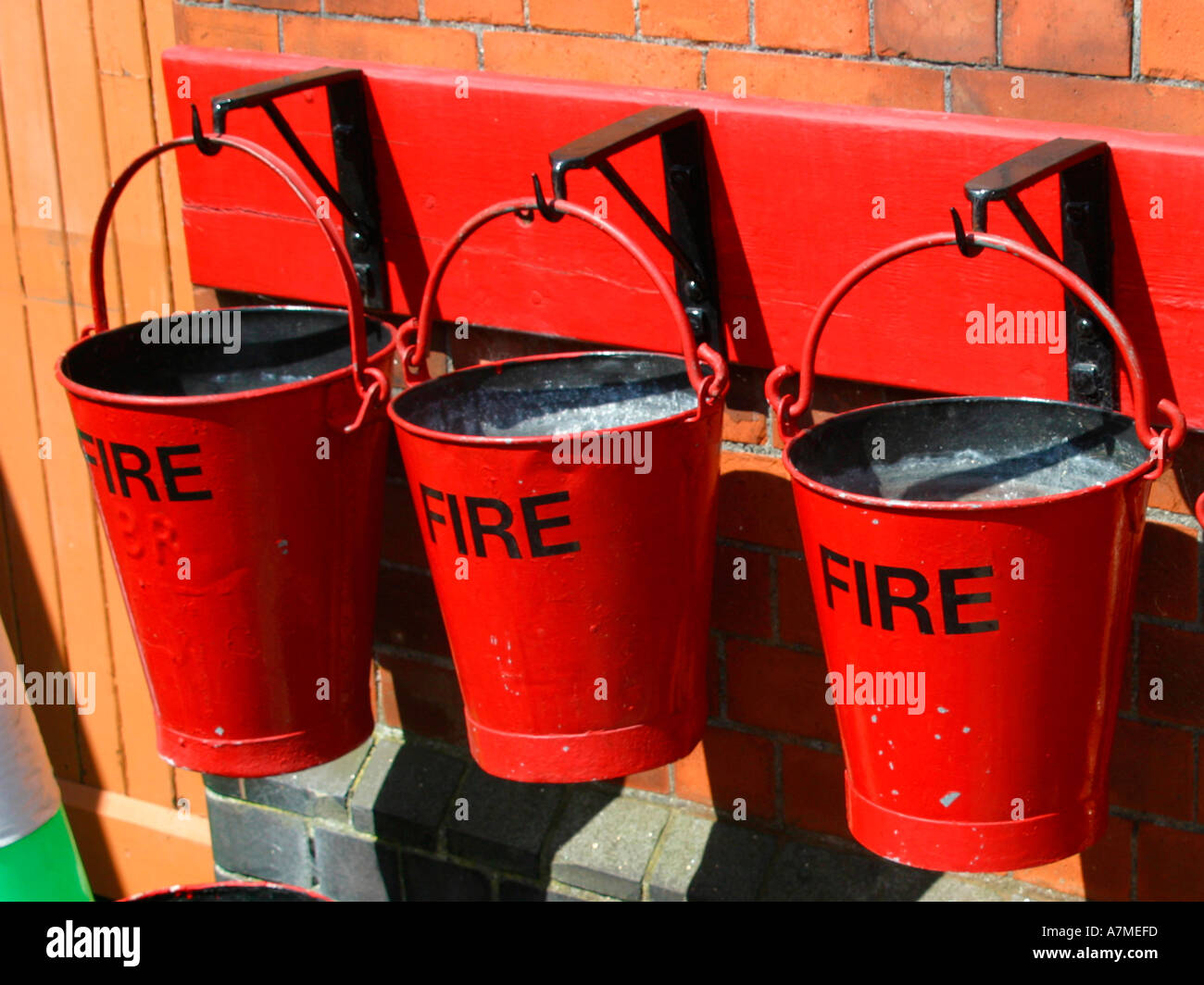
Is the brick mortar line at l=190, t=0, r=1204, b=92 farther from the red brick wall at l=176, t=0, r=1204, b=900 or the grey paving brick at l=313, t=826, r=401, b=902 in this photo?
the grey paving brick at l=313, t=826, r=401, b=902

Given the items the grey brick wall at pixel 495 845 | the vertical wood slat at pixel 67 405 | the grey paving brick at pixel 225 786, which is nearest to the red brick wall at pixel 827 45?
the vertical wood slat at pixel 67 405

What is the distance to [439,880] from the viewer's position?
7.95 ft

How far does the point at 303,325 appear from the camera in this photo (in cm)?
219

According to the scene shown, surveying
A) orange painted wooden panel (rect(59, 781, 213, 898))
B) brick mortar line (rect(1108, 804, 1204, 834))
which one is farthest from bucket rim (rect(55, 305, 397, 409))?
orange painted wooden panel (rect(59, 781, 213, 898))

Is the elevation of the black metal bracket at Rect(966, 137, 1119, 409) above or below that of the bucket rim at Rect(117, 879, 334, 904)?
above

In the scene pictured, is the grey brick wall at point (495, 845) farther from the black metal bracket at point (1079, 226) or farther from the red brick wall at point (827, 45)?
the red brick wall at point (827, 45)

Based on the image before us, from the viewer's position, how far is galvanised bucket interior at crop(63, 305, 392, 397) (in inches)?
84.0

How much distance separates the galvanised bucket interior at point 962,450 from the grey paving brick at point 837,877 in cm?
60

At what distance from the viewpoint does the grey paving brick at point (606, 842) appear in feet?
7.38

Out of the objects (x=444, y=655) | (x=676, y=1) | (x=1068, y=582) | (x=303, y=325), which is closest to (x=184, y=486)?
(x=303, y=325)

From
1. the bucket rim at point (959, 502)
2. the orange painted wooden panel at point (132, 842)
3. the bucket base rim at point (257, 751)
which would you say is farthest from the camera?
the orange painted wooden panel at point (132, 842)

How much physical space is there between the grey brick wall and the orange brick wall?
5 cm

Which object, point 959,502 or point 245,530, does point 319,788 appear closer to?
point 245,530

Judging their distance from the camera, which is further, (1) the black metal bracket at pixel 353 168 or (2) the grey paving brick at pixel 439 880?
(2) the grey paving brick at pixel 439 880
